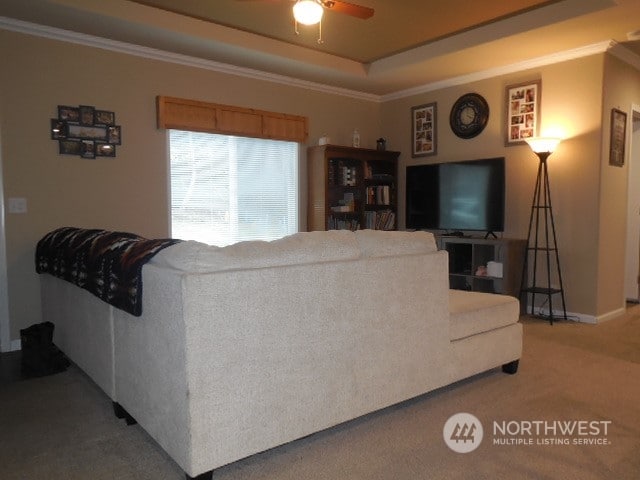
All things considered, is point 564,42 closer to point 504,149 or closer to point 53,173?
point 504,149

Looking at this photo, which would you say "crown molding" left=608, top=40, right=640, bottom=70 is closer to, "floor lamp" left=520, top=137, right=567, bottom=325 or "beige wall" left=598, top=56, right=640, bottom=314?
"beige wall" left=598, top=56, right=640, bottom=314

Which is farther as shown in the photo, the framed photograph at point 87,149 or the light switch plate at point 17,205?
the framed photograph at point 87,149

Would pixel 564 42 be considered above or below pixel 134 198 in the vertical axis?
above

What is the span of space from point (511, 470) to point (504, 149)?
3685 millimetres

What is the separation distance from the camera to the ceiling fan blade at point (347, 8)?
116 inches

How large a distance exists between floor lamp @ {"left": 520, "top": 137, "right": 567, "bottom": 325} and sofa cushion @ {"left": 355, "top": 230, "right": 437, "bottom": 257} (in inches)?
92.1

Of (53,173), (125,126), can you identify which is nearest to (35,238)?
(53,173)

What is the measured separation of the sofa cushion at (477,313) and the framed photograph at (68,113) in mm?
3235

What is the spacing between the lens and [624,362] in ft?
10.3

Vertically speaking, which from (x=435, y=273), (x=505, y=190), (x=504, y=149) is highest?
(x=504, y=149)

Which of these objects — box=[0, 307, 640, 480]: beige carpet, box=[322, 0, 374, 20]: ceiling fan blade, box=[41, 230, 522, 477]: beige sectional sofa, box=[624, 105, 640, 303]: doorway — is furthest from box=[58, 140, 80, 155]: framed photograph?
box=[624, 105, 640, 303]: doorway

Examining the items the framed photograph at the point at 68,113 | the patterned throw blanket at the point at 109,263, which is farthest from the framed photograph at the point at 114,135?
the patterned throw blanket at the point at 109,263

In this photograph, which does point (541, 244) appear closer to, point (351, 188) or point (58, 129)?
point (351, 188)

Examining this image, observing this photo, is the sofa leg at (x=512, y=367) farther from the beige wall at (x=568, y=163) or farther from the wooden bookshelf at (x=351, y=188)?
the wooden bookshelf at (x=351, y=188)
